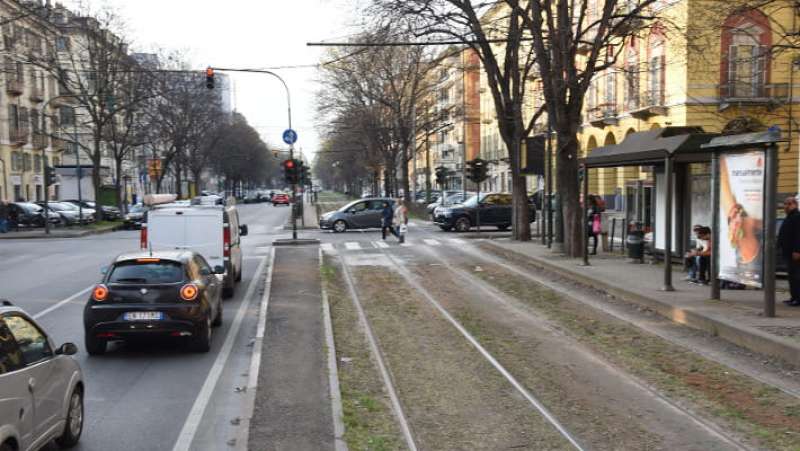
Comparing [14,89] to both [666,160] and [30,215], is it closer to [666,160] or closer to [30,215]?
[30,215]

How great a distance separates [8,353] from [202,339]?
5.22 meters

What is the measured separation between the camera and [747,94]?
36.3m

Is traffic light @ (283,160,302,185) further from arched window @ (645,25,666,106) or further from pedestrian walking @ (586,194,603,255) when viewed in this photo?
arched window @ (645,25,666,106)

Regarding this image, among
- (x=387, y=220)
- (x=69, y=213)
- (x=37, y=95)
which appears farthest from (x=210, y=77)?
(x=37, y=95)

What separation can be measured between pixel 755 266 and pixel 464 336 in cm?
445

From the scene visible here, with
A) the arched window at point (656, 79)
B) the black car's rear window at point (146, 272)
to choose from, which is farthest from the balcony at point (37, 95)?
the black car's rear window at point (146, 272)

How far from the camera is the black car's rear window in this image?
10609mm

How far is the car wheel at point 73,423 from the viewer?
657 cm

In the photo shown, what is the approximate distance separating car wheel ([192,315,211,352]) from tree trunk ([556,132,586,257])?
1346cm

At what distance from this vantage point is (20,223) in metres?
46.5

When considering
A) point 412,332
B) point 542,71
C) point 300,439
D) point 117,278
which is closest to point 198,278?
point 117,278

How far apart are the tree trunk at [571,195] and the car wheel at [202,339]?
13.5 m

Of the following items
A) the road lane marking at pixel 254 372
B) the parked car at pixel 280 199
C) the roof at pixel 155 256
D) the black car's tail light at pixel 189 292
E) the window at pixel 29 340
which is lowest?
the road lane marking at pixel 254 372

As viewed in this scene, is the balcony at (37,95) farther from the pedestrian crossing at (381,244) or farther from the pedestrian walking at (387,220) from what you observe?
the pedestrian crossing at (381,244)
